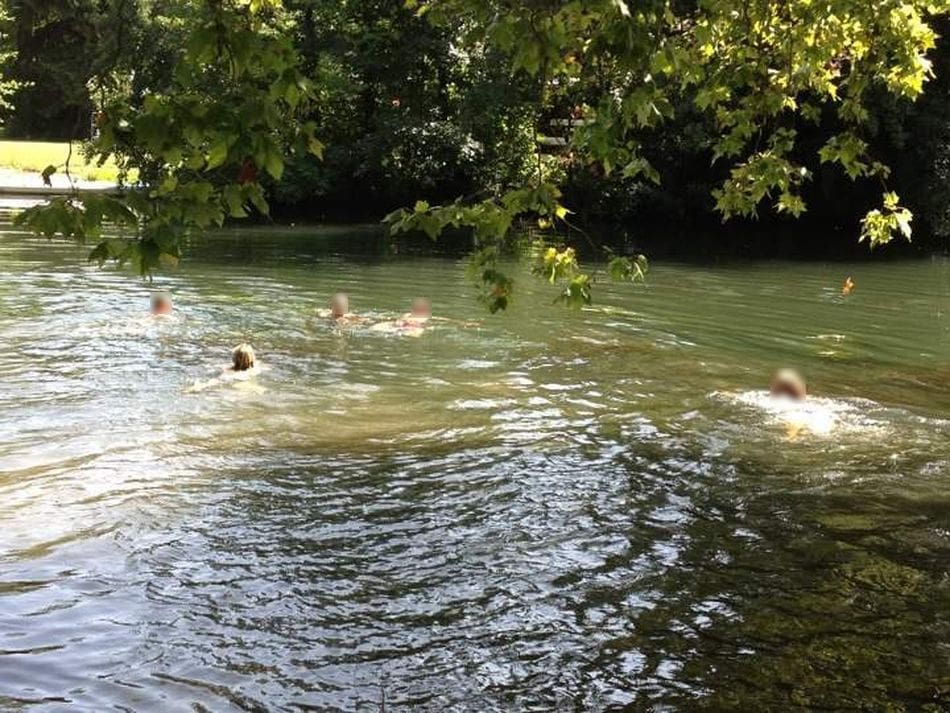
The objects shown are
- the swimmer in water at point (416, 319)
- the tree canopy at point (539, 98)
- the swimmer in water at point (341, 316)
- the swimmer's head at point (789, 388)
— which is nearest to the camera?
the tree canopy at point (539, 98)

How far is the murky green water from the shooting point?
5582 mm

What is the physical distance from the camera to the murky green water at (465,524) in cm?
558

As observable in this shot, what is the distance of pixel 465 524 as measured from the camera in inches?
313

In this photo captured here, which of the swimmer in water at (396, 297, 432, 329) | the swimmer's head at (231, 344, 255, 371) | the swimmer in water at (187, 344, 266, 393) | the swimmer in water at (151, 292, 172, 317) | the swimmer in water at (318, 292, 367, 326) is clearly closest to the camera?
the swimmer in water at (187, 344, 266, 393)

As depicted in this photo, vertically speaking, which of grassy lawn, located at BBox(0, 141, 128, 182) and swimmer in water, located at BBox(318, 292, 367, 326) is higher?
grassy lawn, located at BBox(0, 141, 128, 182)

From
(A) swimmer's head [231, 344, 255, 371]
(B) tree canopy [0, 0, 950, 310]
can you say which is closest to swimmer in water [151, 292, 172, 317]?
(A) swimmer's head [231, 344, 255, 371]

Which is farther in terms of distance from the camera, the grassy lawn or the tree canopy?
the grassy lawn

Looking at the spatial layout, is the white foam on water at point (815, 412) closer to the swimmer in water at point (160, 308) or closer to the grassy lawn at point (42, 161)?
the swimmer in water at point (160, 308)

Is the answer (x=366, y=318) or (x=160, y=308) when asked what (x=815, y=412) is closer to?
(x=366, y=318)

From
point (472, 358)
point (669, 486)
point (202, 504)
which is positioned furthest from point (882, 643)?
point (472, 358)

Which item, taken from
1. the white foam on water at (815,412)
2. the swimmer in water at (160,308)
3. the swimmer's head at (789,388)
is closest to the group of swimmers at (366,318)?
the swimmer in water at (160,308)

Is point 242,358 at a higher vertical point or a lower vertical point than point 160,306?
lower

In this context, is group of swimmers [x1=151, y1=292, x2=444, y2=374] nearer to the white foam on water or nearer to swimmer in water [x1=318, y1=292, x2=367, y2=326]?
swimmer in water [x1=318, y1=292, x2=367, y2=326]

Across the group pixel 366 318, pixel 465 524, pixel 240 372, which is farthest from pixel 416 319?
pixel 465 524
